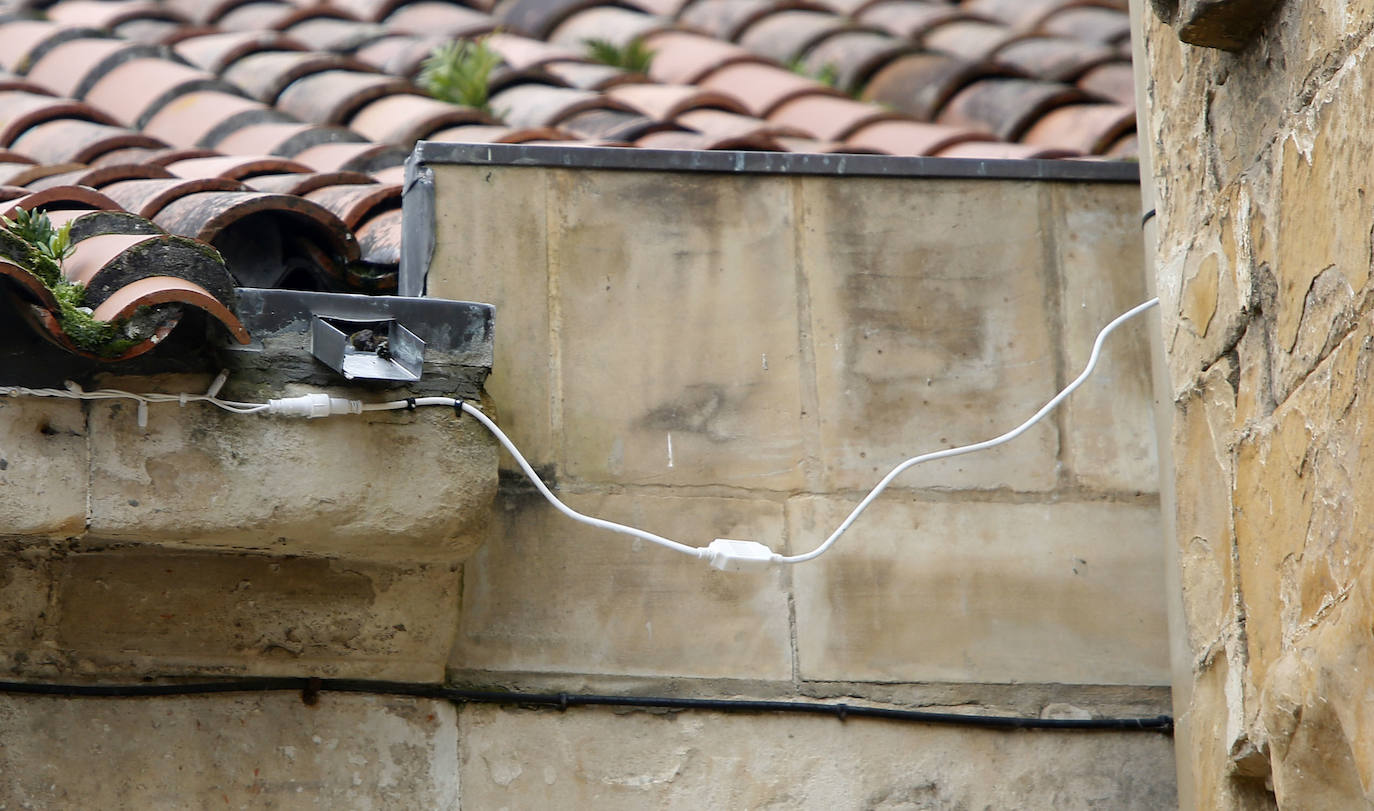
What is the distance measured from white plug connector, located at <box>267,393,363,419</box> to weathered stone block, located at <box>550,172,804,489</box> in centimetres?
61

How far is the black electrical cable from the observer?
288 centimetres

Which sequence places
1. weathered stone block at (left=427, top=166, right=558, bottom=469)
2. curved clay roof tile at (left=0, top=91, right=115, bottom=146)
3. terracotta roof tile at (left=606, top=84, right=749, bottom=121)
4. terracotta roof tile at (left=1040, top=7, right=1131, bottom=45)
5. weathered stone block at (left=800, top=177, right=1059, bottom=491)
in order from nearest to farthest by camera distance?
1. weathered stone block at (left=427, top=166, right=558, bottom=469)
2. weathered stone block at (left=800, top=177, right=1059, bottom=491)
3. curved clay roof tile at (left=0, top=91, right=115, bottom=146)
4. terracotta roof tile at (left=606, top=84, right=749, bottom=121)
5. terracotta roof tile at (left=1040, top=7, right=1131, bottom=45)

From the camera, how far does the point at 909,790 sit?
308 centimetres

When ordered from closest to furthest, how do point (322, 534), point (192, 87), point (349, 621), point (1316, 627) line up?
point (1316, 627)
point (322, 534)
point (349, 621)
point (192, 87)

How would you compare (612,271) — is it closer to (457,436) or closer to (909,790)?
(457,436)

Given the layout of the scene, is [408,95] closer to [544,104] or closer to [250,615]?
[544,104]

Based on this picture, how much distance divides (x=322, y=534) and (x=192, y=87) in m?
2.09

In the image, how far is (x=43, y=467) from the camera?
8.16 feet

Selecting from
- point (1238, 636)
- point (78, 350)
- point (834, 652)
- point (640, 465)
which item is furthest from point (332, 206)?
point (1238, 636)

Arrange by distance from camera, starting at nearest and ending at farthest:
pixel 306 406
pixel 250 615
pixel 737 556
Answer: pixel 306 406
pixel 737 556
pixel 250 615

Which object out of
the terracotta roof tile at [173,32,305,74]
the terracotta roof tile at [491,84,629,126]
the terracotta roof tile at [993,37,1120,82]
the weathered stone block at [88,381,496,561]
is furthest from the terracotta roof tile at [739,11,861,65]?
the weathered stone block at [88,381,496,561]

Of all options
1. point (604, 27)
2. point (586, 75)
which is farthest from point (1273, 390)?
point (604, 27)

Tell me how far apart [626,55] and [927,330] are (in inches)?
72.6

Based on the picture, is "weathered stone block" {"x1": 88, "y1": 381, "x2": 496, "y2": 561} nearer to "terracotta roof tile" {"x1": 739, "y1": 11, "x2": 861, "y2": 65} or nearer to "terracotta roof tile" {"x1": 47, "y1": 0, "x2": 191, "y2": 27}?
"terracotta roof tile" {"x1": 739, "y1": 11, "x2": 861, "y2": 65}
